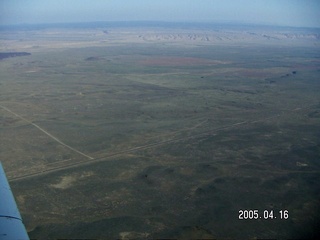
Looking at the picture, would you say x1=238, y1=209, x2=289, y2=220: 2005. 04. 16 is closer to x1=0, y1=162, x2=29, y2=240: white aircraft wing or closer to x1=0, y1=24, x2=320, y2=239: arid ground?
x1=0, y1=24, x2=320, y2=239: arid ground

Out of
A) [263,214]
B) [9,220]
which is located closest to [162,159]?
[263,214]

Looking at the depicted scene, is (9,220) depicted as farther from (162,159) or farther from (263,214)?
(162,159)

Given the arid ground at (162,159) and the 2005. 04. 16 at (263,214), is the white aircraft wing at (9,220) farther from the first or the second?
the 2005. 04. 16 at (263,214)

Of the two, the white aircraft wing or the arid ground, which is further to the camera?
the arid ground

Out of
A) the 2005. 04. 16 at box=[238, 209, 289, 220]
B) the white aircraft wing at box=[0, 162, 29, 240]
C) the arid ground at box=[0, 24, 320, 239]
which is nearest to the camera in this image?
the white aircraft wing at box=[0, 162, 29, 240]

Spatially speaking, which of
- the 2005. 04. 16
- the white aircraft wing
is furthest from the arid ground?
the white aircraft wing

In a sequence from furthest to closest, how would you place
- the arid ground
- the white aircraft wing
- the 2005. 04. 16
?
1. the 2005. 04. 16
2. the arid ground
3. the white aircraft wing

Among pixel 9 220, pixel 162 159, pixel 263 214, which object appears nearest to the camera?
pixel 9 220

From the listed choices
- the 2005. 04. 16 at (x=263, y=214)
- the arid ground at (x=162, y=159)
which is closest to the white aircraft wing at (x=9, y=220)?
the arid ground at (x=162, y=159)
